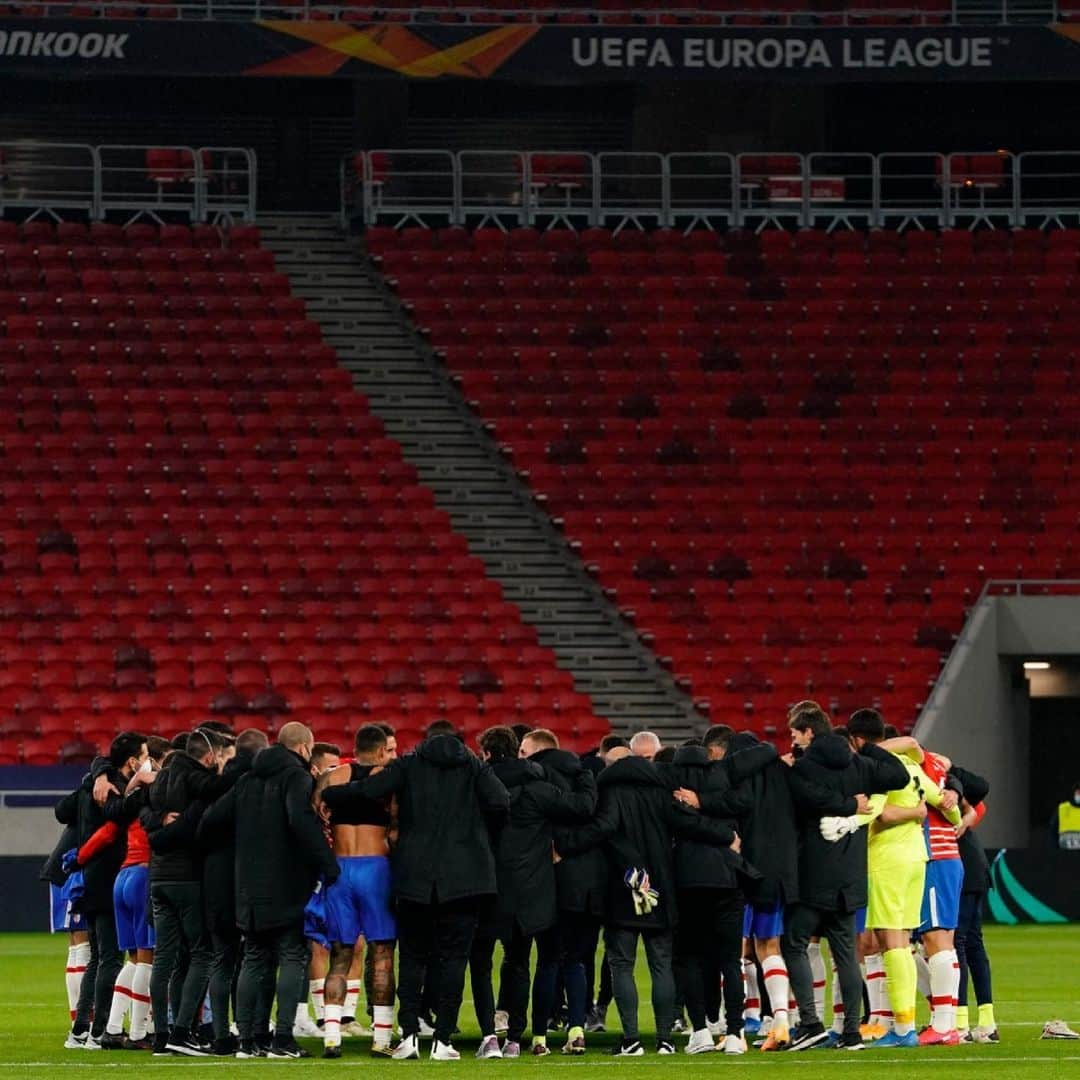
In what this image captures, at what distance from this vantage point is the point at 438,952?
14.0 metres

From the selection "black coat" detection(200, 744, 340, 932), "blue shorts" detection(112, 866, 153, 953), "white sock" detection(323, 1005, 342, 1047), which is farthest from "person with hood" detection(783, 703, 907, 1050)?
"blue shorts" detection(112, 866, 153, 953)

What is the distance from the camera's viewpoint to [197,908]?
1411 centimetres

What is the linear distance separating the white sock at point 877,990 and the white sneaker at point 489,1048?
7.66 ft

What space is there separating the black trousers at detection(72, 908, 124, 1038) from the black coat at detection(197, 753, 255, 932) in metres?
1.05

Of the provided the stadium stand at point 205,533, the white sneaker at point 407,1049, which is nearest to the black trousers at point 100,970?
the white sneaker at point 407,1049

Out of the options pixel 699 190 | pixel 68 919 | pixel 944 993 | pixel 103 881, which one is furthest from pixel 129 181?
pixel 944 993

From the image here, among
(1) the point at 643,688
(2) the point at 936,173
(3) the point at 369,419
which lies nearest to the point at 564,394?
(3) the point at 369,419

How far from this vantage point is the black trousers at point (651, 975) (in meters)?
14.1

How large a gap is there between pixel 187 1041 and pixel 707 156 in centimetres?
2424

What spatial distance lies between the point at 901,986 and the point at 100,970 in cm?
468

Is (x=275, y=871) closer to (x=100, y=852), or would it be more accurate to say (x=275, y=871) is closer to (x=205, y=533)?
(x=100, y=852)

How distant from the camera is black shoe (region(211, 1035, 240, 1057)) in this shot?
45.4 feet

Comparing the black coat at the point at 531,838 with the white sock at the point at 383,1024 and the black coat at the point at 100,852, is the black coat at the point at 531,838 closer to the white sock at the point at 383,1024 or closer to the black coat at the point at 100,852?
the white sock at the point at 383,1024

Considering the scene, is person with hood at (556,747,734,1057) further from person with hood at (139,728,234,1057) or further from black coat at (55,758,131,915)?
black coat at (55,758,131,915)
